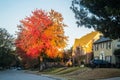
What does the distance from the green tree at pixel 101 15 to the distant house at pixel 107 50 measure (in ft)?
135

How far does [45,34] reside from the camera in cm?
8288

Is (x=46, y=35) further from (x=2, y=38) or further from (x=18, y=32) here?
(x=2, y=38)

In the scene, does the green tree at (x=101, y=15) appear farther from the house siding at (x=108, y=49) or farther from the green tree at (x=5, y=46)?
the green tree at (x=5, y=46)

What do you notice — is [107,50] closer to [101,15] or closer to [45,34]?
[45,34]

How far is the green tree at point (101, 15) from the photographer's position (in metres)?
25.9

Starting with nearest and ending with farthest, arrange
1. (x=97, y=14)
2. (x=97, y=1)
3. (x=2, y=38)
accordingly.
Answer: (x=97, y=1) → (x=97, y=14) → (x=2, y=38)

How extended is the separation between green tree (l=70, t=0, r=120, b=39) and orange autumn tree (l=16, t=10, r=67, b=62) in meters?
51.3

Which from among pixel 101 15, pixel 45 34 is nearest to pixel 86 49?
pixel 45 34

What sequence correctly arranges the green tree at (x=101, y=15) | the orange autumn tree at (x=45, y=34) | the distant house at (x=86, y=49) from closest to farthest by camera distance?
1. the green tree at (x=101, y=15)
2. the orange autumn tree at (x=45, y=34)
3. the distant house at (x=86, y=49)

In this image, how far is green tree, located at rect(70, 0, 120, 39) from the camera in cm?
2588

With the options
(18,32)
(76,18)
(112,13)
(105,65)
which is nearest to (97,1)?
(112,13)

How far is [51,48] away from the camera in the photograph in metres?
83.4

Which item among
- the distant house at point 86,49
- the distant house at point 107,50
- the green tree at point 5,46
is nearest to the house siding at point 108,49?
the distant house at point 107,50

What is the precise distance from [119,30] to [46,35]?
2173 inches
